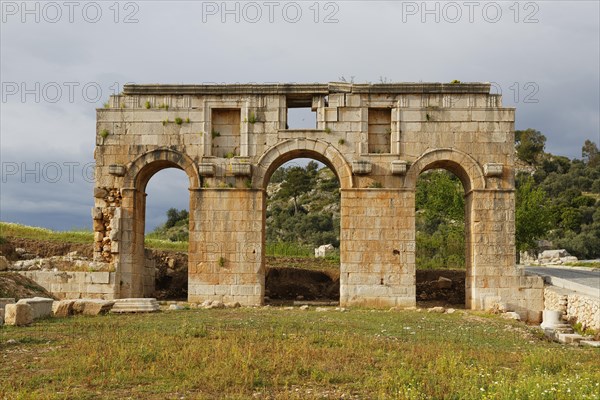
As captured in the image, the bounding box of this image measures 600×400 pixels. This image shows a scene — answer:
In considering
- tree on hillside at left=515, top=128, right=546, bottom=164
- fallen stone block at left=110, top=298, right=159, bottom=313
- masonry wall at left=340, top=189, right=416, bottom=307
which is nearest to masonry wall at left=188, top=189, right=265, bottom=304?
masonry wall at left=340, top=189, right=416, bottom=307

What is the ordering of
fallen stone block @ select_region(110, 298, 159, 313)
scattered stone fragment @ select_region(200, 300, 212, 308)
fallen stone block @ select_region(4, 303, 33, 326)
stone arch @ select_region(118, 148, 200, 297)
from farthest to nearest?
stone arch @ select_region(118, 148, 200, 297)
scattered stone fragment @ select_region(200, 300, 212, 308)
fallen stone block @ select_region(110, 298, 159, 313)
fallen stone block @ select_region(4, 303, 33, 326)

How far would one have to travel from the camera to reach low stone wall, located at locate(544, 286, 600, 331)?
52.0 ft

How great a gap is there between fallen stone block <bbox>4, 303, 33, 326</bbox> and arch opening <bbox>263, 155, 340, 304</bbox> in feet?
28.4

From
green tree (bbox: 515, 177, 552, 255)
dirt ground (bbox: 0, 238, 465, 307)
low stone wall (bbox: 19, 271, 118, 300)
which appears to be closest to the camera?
low stone wall (bbox: 19, 271, 118, 300)

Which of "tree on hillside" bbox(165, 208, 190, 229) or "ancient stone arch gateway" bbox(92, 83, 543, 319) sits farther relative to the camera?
"tree on hillside" bbox(165, 208, 190, 229)

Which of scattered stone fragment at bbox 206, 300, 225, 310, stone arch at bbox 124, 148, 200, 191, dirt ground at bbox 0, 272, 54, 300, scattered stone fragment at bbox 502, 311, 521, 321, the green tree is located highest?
stone arch at bbox 124, 148, 200, 191

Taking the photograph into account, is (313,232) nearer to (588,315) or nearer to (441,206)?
(441,206)

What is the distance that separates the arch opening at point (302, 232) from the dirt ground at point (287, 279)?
0.04m

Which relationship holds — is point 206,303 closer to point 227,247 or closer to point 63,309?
point 227,247

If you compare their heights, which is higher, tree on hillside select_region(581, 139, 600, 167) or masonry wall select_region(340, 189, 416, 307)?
tree on hillside select_region(581, 139, 600, 167)

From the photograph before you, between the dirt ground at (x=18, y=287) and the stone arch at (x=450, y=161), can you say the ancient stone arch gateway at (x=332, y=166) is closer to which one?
the stone arch at (x=450, y=161)

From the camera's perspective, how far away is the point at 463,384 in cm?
826

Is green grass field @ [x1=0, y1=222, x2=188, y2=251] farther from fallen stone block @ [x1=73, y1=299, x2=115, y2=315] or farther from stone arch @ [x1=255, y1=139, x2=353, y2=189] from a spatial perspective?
fallen stone block @ [x1=73, y1=299, x2=115, y2=315]

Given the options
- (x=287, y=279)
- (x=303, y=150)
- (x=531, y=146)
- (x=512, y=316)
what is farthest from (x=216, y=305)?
(x=531, y=146)
